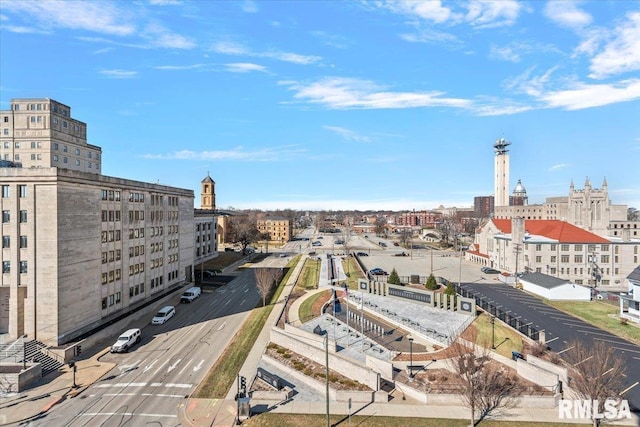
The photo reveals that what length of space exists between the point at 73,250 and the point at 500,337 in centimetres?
4432

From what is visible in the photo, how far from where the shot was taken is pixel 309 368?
30016 mm

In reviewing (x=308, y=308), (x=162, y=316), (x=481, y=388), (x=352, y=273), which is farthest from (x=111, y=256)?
(x=352, y=273)

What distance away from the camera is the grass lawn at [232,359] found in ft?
89.0

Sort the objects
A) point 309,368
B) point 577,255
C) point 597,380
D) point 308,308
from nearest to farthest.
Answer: point 597,380, point 309,368, point 308,308, point 577,255

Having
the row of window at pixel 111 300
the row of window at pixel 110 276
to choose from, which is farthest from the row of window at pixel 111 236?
the row of window at pixel 111 300

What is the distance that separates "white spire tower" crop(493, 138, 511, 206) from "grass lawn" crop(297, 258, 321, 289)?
100240mm

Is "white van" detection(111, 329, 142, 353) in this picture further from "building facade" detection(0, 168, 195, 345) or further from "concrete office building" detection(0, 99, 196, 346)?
"building facade" detection(0, 168, 195, 345)

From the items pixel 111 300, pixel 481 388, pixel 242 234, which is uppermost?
pixel 242 234

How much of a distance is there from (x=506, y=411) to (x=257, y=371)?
18955 mm

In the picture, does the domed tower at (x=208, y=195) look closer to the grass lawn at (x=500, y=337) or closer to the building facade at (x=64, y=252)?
the building facade at (x=64, y=252)

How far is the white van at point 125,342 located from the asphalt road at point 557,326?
41.8m

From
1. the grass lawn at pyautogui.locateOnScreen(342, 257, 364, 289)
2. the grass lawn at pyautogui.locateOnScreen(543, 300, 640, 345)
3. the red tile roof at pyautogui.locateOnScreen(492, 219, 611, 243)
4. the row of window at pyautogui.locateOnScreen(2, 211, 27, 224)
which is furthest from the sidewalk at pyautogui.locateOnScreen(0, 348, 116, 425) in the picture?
the red tile roof at pyautogui.locateOnScreen(492, 219, 611, 243)

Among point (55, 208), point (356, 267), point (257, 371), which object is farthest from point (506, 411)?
point (356, 267)

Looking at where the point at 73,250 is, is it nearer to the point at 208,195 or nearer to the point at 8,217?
the point at 8,217
